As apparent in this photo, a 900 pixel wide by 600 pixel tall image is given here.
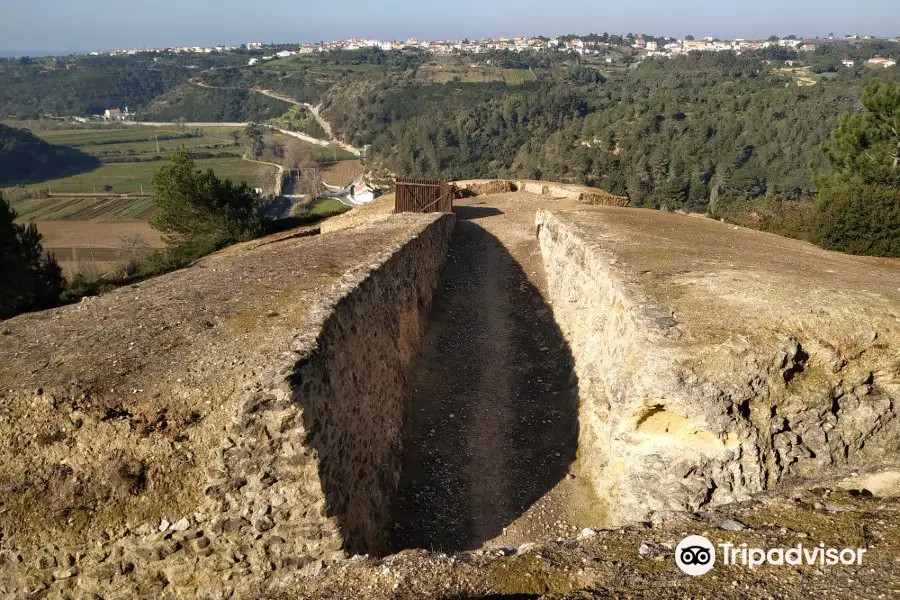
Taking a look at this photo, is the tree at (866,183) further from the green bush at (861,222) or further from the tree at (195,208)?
the tree at (195,208)

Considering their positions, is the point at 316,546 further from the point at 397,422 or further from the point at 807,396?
the point at 807,396

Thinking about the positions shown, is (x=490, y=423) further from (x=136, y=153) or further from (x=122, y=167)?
(x=136, y=153)

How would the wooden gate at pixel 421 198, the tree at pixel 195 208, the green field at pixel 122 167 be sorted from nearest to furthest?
the wooden gate at pixel 421 198
the tree at pixel 195 208
the green field at pixel 122 167

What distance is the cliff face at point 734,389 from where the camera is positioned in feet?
29.0

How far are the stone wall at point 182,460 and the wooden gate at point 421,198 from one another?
14.4 meters

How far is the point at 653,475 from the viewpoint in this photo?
9117mm

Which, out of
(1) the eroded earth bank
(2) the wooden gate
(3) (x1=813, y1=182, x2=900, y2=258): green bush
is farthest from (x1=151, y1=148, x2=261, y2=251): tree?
(3) (x1=813, y1=182, x2=900, y2=258): green bush

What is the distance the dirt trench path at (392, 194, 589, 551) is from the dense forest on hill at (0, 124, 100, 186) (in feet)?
353

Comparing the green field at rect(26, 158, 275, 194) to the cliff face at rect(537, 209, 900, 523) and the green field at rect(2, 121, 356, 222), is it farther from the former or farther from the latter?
the cliff face at rect(537, 209, 900, 523)

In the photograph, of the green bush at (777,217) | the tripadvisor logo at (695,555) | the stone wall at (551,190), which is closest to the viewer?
the tripadvisor logo at (695,555)

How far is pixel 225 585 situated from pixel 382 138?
105482 mm

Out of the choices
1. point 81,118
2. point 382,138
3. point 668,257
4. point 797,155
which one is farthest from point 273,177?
point 81,118

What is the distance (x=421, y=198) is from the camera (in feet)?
77.8

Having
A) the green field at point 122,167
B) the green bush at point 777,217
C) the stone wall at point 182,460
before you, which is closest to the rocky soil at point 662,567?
the stone wall at point 182,460
